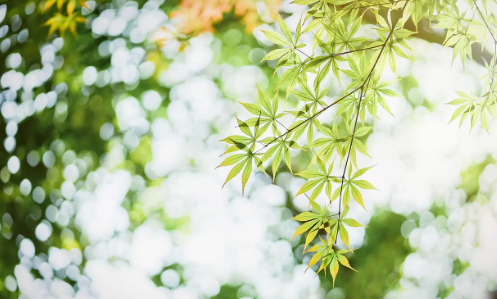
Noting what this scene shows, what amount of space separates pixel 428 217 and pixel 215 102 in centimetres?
270

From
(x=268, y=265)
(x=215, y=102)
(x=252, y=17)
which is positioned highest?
(x=252, y=17)

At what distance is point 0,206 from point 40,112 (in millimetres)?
1002

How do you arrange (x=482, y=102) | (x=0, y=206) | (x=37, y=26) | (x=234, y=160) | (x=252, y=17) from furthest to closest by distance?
(x=0, y=206) < (x=252, y=17) < (x=37, y=26) < (x=482, y=102) < (x=234, y=160)

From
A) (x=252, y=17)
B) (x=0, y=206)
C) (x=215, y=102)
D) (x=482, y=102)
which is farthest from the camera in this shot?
(x=215, y=102)

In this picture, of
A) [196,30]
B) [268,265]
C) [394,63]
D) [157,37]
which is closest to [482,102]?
[394,63]

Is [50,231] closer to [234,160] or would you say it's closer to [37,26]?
[37,26]

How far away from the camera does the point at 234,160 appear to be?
2.08 ft

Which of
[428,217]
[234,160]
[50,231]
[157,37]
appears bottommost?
[428,217]

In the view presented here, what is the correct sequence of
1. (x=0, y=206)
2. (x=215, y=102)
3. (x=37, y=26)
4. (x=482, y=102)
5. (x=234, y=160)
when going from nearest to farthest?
(x=234, y=160) < (x=482, y=102) < (x=37, y=26) < (x=0, y=206) < (x=215, y=102)

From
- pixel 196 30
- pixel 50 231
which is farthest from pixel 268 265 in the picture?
pixel 196 30

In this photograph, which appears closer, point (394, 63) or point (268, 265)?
point (394, 63)

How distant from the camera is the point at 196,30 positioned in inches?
117

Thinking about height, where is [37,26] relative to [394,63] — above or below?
below

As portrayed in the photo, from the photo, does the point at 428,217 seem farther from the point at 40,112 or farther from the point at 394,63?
the point at 40,112
